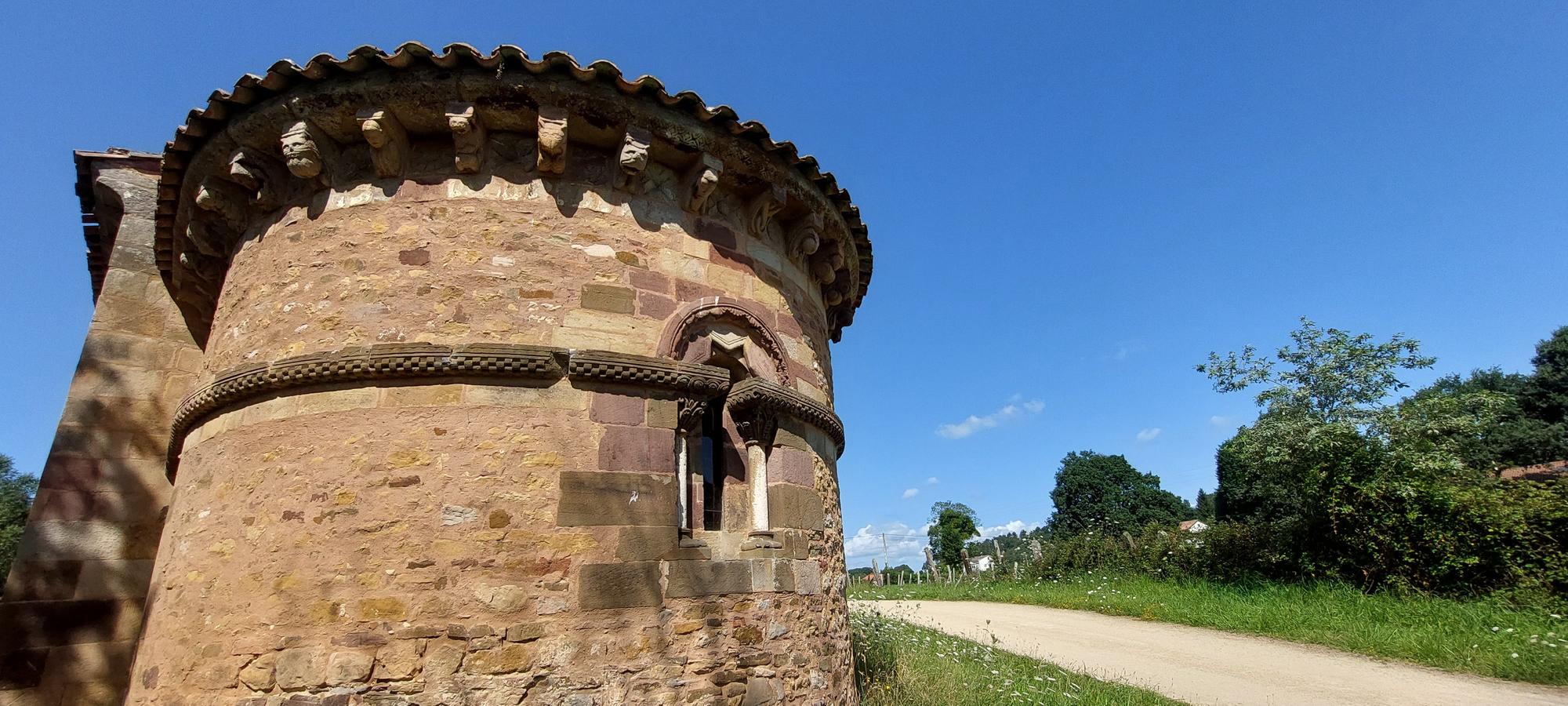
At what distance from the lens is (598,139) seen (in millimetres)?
5172

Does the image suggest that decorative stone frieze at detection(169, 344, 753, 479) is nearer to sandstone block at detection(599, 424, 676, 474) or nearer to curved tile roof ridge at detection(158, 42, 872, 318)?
sandstone block at detection(599, 424, 676, 474)

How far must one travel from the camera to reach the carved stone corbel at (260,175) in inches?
201

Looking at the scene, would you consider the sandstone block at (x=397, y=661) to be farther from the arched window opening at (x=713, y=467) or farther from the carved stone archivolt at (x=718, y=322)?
the carved stone archivolt at (x=718, y=322)

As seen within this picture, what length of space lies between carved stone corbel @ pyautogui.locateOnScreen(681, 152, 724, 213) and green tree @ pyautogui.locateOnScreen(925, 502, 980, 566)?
179 feet

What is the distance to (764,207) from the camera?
5.90m

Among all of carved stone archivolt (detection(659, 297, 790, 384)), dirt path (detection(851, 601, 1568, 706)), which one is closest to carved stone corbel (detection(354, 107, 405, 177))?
carved stone archivolt (detection(659, 297, 790, 384))

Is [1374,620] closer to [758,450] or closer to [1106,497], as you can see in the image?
[758,450]

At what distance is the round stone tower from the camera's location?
159 inches

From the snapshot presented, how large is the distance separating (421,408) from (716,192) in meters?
2.69

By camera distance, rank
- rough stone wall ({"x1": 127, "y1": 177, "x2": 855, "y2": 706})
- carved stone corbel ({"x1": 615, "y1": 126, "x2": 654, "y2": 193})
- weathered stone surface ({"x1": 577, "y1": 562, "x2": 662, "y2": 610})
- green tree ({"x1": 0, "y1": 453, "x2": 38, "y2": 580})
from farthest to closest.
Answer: green tree ({"x1": 0, "y1": 453, "x2": 38, "y2": 580})
carved stone corbel ({"x1": 615, "y1": 126, "x2": 654, "y2": 193})
weathered stone surface ({"x1": 577, "y1": 562, "x2": 662, "y2": 610})
rough stone wall ({"x1": 127, "y1": 177, "x2": 855, "y2": 706})

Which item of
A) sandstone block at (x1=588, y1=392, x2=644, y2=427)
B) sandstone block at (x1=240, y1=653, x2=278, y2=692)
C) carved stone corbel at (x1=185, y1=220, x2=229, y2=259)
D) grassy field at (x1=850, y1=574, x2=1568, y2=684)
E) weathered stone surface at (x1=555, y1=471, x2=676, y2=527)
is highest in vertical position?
carved stone corbel at (x1=185, y1=220, x2=229, y2=259)

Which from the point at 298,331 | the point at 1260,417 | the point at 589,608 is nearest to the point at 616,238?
the point at 298,331

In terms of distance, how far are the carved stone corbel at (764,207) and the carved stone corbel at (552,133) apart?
158 cm

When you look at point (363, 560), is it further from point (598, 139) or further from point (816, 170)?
point (816, 170)
